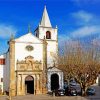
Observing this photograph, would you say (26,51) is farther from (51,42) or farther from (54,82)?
(54,82)

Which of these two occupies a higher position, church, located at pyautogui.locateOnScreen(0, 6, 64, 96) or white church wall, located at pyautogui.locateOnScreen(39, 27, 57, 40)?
white church wall, located at pyautogui.locateOnScreen(39, 27, 57, 40)

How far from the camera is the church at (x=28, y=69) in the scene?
55594mm

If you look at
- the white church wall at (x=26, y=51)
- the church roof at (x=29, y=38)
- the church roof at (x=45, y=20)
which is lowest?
the white church wall at (x=26, y=51)

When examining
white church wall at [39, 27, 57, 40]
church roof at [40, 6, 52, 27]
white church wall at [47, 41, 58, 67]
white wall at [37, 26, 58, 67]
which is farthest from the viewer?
church roof at [40, 6, 52, 27]

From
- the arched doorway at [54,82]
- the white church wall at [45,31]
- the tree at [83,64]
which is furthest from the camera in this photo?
the white church wall at [45,31]

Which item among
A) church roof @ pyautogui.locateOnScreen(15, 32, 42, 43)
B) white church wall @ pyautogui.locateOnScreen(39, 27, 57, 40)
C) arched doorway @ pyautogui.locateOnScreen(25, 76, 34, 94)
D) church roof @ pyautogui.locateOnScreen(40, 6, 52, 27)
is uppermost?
church roof @ pyautogui.locateOnScreen(40, 6, 52, 27)

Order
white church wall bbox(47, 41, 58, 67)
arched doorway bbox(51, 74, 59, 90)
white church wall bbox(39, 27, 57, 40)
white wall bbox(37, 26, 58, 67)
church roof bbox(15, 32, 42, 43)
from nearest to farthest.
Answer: church roof bbox(15, 32, 42, 43), arched doorway bbox(51, 74, 59, 90), white church wall bbox(47, 41, 58, 67), white wall bbox(37, 26, 58, 67), white church wall bbox(39, 27, 57, 40)

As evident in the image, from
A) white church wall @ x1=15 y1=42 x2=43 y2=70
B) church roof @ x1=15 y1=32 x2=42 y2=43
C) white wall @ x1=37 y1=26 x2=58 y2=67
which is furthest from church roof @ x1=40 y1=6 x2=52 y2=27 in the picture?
white church wall @ x1=15 y1=42 x2=43 y2=70

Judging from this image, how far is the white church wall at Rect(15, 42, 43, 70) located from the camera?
186ft

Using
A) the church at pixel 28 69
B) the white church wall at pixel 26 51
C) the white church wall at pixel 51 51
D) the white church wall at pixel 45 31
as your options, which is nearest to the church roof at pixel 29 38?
the church at pixel 28 69

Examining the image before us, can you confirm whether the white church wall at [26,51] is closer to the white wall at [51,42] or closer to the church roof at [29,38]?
the church roof at [29,38]

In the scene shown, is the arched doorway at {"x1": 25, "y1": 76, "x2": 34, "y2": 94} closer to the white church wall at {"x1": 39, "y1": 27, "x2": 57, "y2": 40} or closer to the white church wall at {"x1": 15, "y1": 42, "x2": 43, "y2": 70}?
the white church wall at {"x1": 15, "y1": 42, "x2": 43, "y2": 70}

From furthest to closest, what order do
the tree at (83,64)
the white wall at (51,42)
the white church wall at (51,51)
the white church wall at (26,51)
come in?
1. the white wall at (51,42)
2. the white church wall at (51,51)
3. the white church wall at (26,51)
4. the tree at (83,64)

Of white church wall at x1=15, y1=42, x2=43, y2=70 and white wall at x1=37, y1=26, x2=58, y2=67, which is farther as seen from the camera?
white wall at x1=37, y1=26, x2=58, y2=67
